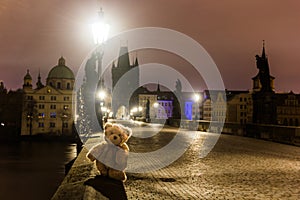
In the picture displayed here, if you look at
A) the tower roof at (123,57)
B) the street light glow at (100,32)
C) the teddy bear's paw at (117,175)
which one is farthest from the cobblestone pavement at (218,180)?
the tower roof at (123,57)

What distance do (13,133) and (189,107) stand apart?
71352mm

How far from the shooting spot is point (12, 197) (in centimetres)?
3853

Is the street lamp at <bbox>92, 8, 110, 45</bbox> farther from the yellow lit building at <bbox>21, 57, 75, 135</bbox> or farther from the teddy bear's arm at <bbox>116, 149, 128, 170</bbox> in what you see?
the yellow lit building at <bbox>21, 57, 75, 135</bbox>

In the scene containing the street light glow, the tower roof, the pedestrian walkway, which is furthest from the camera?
the tower roof

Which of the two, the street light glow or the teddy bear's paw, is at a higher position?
the street light glow

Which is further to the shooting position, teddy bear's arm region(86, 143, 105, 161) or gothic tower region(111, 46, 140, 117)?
gothic tower region(111, 46, 140, 117)

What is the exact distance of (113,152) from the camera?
7.66 metres

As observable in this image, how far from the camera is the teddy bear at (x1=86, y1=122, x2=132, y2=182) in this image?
7637mm

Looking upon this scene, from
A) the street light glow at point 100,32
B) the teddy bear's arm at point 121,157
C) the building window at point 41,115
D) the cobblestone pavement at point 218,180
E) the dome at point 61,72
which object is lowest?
the cobblestone pavement at point 218,180

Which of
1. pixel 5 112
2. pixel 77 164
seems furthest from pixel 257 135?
pixel 5 112

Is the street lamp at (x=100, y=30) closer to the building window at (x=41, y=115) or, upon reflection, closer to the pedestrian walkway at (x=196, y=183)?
the pedestrian walkway at (x=196, y=183)

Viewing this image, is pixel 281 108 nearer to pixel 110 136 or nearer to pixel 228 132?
pixel 228 132

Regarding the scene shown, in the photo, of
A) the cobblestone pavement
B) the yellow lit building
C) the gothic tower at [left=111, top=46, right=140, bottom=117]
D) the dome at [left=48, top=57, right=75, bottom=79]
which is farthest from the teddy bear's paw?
the gothic tower at [left=111, top=46, right=140, bottom=117]

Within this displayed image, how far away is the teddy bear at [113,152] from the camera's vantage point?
7637 millimetres
